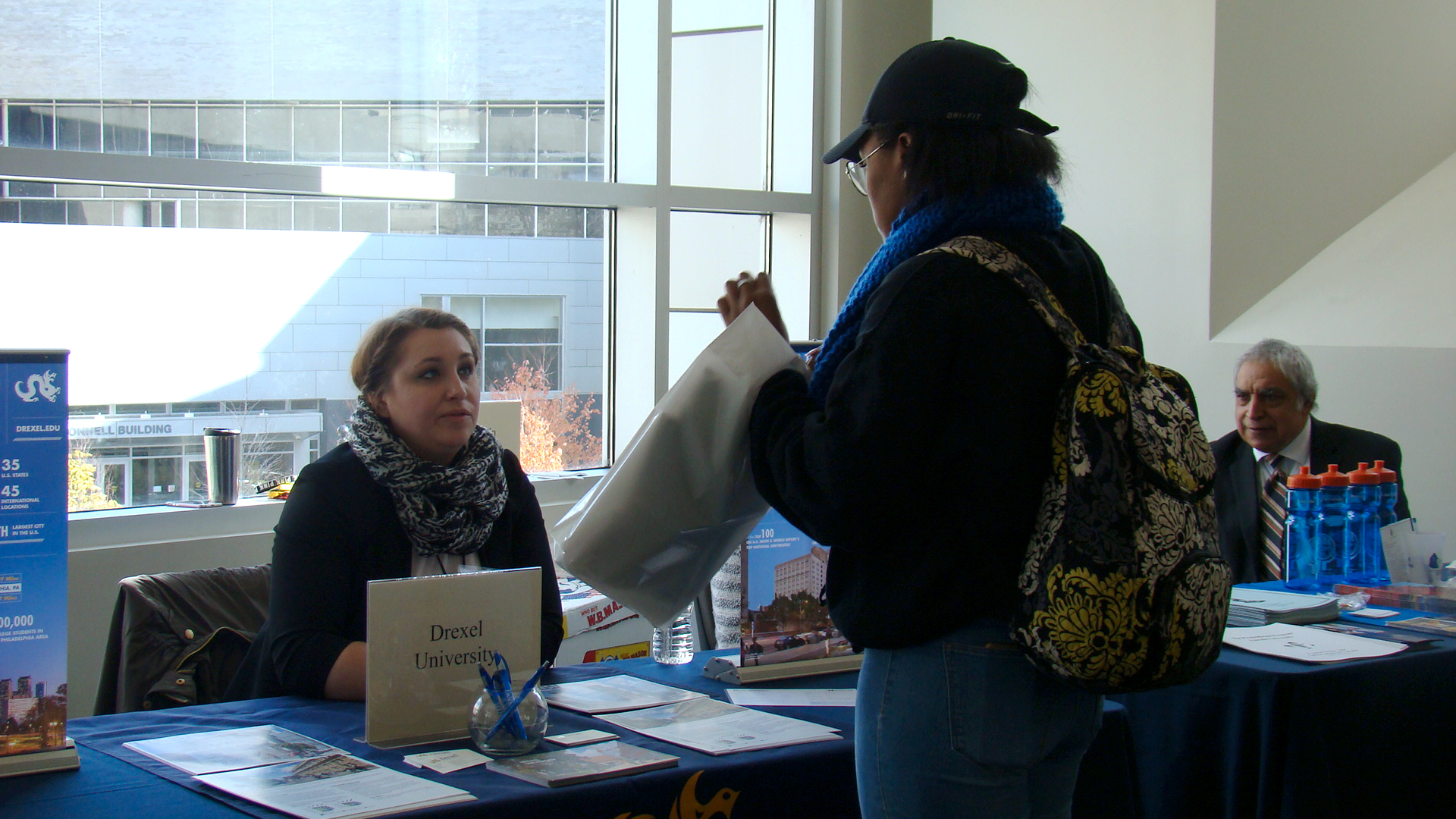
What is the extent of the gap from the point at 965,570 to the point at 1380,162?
138 inches

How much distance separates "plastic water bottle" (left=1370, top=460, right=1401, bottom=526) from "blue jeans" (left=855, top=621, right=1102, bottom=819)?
73.7 inches

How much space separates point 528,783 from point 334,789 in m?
0.22

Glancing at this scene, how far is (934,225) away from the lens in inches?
47.8

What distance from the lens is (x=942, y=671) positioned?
1.14 metres

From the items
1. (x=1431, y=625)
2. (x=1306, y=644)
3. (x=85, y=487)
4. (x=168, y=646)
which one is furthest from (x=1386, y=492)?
(x=85, y=487)

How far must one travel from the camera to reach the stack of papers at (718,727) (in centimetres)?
150

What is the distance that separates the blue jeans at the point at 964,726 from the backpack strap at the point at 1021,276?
1.00 ft

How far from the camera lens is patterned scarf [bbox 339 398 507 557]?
205 centimetres

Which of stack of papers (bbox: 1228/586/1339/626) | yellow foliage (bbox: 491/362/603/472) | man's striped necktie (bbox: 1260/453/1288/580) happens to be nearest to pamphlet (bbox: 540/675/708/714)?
stack of papers (bbox: 1228/586/1339/626)

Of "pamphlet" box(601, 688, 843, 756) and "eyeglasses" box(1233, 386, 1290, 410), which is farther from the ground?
"eyeglasses" box(1233, 386, 1290, 410)

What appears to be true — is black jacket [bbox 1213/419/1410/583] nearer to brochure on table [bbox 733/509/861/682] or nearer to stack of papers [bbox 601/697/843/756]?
brochure on table [bbox 733/509/861/682]

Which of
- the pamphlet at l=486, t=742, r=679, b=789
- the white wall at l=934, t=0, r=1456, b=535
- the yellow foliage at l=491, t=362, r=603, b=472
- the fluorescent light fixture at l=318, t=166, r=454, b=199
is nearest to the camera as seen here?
the pamphlet at l=486, t=742, r=679, b=789

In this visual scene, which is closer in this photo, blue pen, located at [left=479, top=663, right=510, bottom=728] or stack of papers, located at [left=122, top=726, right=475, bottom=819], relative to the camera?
stack of papers, located at [left=122, top=726, right=475, bottom=819]

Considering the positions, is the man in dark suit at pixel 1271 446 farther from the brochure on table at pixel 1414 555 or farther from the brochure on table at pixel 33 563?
the brochure on table at pixel 33 563
